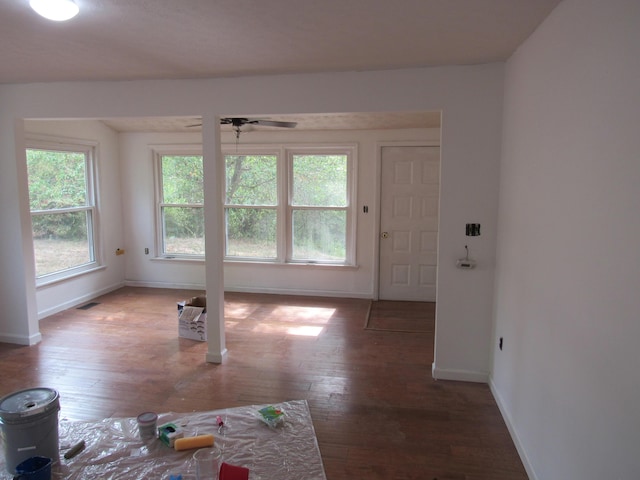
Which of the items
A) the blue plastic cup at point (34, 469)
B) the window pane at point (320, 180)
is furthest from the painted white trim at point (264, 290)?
the blue plastic cup at point (34, 469)

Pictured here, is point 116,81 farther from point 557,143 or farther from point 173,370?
point 557,143

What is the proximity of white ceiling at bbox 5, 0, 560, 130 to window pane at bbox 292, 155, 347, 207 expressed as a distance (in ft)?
8.24

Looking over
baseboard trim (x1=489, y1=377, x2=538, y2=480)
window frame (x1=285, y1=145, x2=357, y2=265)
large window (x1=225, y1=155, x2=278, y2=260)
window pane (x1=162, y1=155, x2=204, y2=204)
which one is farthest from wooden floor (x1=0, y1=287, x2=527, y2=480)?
window pane (x1=162, y1=155, x2=204, y2=204)

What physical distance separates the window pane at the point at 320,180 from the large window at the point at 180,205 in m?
1.40

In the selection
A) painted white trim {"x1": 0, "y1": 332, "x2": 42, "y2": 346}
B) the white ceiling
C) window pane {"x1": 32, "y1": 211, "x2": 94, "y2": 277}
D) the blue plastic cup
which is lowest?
painted white trim {"x1": 0, "y1": 332, "x2": 42, "y2": 346}

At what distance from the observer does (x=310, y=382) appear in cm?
344

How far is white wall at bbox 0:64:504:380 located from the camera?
10.7 ft

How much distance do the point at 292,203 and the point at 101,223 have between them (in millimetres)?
2555

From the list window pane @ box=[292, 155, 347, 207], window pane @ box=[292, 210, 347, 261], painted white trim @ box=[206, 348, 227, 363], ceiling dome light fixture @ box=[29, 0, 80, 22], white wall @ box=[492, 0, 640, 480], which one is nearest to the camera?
white wall @ box=[492, 0, 640, 480]

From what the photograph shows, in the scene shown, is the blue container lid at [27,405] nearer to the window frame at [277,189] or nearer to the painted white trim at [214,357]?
the painted white trim at [214,357]

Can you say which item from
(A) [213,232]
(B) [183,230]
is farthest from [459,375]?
(B) [183,230]

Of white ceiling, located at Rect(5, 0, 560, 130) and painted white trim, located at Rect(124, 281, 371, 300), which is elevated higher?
white ceiling, located at Rect(5, 0, 560, 130)

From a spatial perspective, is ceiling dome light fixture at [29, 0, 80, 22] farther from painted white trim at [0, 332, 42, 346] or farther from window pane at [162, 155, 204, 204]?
window pane at [162, 155, 204, 204]

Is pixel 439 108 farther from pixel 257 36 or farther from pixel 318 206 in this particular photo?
pixel 318 206
